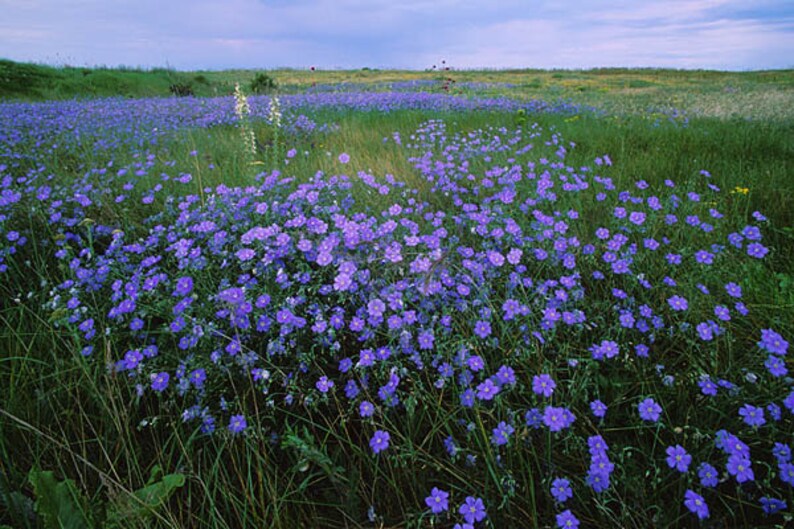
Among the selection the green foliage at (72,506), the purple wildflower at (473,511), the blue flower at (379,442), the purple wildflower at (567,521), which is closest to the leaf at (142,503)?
the green foliage at (72,506)

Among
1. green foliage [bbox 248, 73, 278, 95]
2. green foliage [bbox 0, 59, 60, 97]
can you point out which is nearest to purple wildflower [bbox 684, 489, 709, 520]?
green foliage [bbox 248, 73, 278, 95]

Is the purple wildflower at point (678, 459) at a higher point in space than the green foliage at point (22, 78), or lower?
lower

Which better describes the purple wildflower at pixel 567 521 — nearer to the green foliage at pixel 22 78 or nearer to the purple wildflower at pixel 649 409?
the purple wildflower at pixel 649 409

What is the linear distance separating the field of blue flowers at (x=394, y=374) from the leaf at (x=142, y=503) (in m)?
0.03

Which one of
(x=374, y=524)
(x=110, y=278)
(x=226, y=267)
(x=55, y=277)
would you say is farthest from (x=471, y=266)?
(x=55, y=277)

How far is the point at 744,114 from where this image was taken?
727cm

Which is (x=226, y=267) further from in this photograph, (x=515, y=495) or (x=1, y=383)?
(x=515, y=495)

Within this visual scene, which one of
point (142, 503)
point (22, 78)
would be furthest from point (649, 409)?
point (22, 78)

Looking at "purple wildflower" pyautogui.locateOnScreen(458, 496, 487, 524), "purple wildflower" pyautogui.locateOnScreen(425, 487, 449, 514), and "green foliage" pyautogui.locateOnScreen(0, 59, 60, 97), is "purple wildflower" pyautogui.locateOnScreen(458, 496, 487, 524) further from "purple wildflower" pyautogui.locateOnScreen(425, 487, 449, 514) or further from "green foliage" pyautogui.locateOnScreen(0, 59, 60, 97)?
"green foliage" pyautogui.locateOnScreen(0, 59, 60, 97)

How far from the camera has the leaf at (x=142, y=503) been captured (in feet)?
4.14

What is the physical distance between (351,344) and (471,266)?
749mm

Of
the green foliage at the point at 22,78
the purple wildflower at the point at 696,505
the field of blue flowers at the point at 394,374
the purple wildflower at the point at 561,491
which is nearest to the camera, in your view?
the purple wildflower at the point at 696,505

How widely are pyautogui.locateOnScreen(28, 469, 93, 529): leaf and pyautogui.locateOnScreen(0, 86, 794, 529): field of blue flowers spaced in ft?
0.10

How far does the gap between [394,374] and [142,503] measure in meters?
0.91
